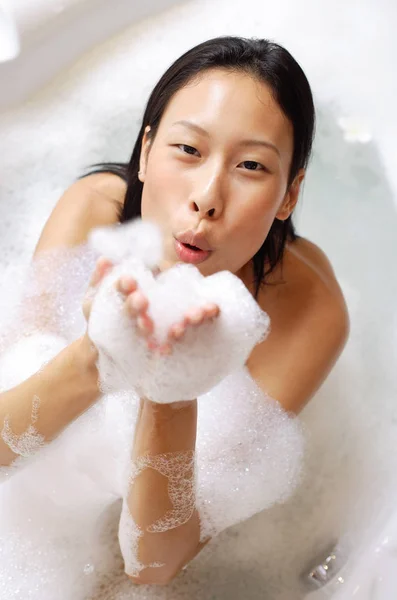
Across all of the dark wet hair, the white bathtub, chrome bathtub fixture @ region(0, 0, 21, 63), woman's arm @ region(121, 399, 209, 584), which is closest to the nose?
the dark wet hair

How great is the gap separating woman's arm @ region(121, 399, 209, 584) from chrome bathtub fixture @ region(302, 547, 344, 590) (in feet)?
1.01

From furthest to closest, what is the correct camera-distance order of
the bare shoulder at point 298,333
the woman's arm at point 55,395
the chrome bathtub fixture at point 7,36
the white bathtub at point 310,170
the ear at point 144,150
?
the chrome bathtub fixture at point 7,36 → the white bathtub at point 310,170 → the bare shoulder at point 298,333 → the ear at point 144,150 → the woman's arm at point 55,395

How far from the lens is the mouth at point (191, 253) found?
36.3 inches

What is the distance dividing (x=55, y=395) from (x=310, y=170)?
1.07m

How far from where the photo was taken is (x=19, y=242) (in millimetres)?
1570

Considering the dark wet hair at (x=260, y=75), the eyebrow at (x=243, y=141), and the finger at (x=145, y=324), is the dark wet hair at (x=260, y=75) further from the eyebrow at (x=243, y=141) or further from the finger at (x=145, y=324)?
the finger at (x=145, y=324)

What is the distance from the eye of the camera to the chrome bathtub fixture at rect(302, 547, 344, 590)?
126cm

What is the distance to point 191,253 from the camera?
0.92 m

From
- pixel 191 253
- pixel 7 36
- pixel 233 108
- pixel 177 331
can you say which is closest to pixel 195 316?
pixel 177 331

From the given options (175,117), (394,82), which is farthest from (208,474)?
(394,82)

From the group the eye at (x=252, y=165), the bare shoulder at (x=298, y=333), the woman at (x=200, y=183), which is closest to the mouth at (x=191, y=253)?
the woman at (x=200, y=183)

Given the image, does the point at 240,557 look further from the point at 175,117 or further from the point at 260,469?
the point at 175,117

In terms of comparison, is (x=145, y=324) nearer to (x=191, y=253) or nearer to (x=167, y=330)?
(x=167, y=330)

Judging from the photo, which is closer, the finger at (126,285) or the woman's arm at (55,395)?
the finger at (126,285)
